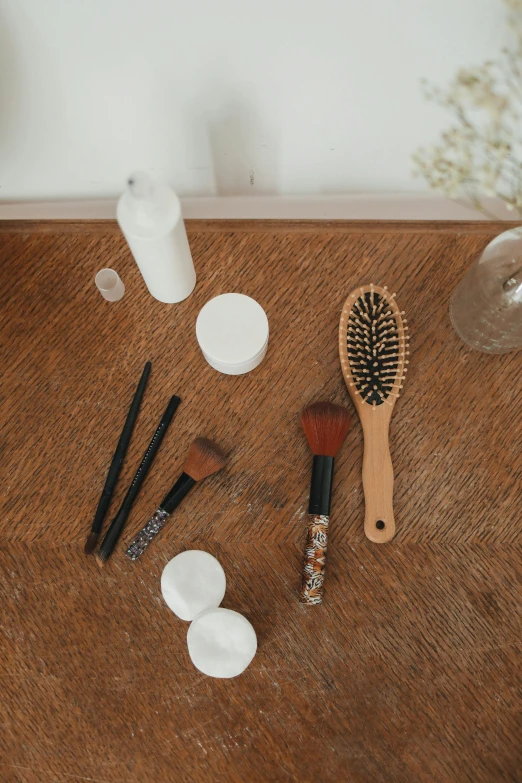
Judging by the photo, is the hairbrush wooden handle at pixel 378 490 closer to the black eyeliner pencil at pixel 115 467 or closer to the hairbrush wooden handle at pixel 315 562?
the hairbrush wooden handle at pixel 315 562

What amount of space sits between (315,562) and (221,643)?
112 mm

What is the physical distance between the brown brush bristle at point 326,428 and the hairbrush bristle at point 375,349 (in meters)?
0.03

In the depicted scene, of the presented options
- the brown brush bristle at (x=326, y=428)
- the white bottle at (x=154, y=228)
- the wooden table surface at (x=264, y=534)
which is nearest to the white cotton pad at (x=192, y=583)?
the wooden table surface at (x=264, y=534)

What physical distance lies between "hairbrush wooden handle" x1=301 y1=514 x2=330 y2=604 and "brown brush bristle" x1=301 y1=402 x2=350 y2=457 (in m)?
0.06

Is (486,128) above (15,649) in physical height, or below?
above

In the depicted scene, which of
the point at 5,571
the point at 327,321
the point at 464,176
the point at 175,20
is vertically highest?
the point at 175,20

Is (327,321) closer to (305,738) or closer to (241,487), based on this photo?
(241,487)

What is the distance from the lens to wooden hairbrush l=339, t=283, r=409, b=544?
55 cm

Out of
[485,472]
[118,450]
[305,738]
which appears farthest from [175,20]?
[305,738]

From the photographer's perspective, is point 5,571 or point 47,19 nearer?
point 47,19

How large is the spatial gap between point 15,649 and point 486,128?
644mm

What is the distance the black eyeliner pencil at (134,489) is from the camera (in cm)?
55

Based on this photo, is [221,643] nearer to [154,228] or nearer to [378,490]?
[378,490]

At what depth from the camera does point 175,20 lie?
0.44 meters
